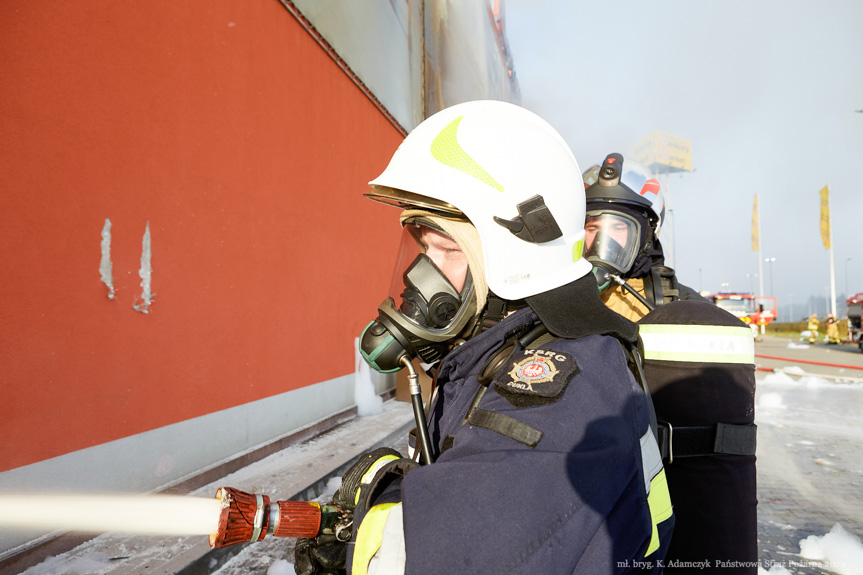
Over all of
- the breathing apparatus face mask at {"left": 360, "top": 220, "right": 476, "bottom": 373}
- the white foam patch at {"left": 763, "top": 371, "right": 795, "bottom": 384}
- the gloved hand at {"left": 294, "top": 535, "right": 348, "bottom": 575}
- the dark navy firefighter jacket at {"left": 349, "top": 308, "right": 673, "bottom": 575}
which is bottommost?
the white foam patch at {"left": 763, "top": 371, "right": 795, "bottom": 384}

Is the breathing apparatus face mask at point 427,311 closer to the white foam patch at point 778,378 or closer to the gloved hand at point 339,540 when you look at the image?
the gloved hand at point 339,540

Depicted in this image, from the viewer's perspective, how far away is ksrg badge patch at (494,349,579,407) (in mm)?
1016

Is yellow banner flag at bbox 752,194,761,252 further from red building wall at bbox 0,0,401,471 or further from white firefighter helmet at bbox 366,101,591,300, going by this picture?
white firefighter helmet at bbox 366,101,591,300

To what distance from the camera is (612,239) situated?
9.87ft

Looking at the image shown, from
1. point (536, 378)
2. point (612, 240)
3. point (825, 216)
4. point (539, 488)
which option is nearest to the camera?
point (539, 488)

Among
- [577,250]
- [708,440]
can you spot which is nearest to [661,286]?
[708,440]

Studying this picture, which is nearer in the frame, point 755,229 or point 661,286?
point 661,286

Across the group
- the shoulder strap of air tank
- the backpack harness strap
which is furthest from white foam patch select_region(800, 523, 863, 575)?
the backpack harness strap

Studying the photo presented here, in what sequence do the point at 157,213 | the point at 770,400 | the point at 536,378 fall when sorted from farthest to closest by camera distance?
1. the point at 770,400
2. the point at 157,213
3. the point at 536,378

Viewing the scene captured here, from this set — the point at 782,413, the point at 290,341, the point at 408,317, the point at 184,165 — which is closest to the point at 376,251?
the point at 290,341

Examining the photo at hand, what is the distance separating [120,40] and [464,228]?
3058 mm

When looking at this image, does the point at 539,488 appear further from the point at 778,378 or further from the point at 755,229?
the point at 755,229

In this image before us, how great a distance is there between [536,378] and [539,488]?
0.24m

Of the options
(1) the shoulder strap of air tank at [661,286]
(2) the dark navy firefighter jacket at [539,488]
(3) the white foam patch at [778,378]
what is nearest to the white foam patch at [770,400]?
(3) the white foam patch at [778,378]
